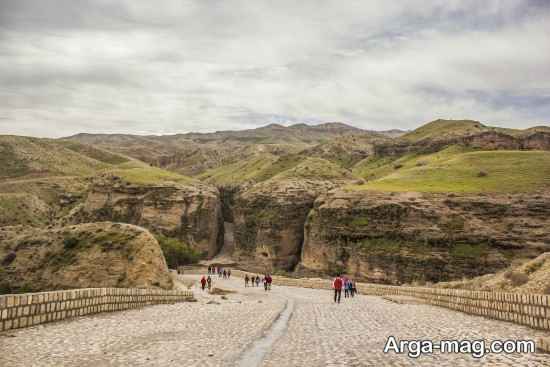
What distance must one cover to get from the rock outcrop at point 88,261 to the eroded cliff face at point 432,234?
42.3 m

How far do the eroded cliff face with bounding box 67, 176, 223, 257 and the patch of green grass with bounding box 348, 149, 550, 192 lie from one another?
4170cm

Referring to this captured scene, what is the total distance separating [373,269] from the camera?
68875 millimetres

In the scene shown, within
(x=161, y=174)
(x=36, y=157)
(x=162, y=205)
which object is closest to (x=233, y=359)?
(x=162, y=205)

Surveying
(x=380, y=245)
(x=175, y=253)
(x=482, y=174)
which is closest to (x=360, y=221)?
(x=380, y=245)

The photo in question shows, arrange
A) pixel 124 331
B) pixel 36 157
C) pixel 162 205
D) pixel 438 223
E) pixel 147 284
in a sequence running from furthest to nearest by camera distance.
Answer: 1. pixel 36 157
2. pixel 162 205
3. pixel 438 223
4. pixel 147 284
5. pixel 124 331

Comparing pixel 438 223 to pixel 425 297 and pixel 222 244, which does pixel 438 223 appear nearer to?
pixel 425 297

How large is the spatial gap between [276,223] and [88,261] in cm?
7064

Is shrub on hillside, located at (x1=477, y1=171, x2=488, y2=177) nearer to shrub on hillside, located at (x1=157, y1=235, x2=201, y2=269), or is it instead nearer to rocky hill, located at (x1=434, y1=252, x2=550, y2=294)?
shrub on hillside, located at (x1=157, y1=235, x2=201, y2=269)

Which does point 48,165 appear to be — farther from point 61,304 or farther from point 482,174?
point 61,304

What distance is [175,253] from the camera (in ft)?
302

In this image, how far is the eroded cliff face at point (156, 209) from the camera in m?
108

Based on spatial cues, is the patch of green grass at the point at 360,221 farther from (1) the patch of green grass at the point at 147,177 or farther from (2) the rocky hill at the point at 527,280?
(1) the patch of green grass at the point at 147,177

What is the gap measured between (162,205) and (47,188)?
1274 inches

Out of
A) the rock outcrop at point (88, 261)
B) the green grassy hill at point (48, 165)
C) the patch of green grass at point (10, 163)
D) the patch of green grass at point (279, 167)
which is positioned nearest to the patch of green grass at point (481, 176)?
the rock outcrop at point (88, 261)
